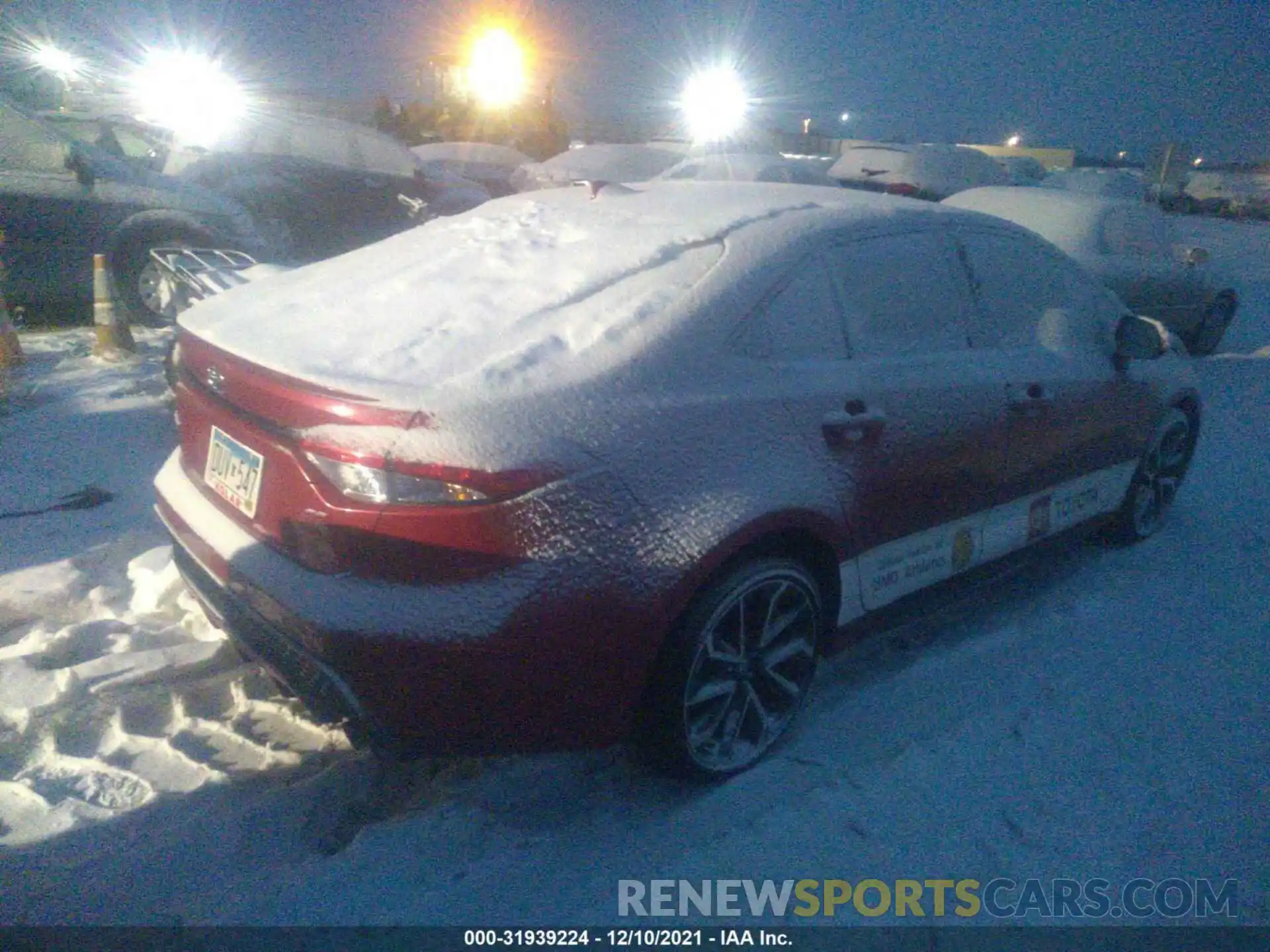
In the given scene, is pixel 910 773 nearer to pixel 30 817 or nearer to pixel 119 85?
pixel 30 817

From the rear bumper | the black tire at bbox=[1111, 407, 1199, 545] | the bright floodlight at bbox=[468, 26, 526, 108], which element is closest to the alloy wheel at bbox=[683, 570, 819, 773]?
the rear bumper

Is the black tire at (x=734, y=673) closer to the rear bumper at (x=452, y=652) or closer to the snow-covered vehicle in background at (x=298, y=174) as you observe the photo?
the rear bumper at (x=452, y=652)

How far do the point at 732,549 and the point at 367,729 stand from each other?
0.98 meters

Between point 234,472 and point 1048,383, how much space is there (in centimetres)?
278

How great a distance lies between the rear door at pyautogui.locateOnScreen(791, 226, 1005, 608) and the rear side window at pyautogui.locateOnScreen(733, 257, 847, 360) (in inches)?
2.0

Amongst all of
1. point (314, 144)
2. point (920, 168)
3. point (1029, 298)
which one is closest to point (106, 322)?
point (314, 144)

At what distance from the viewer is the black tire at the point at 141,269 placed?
6949mm

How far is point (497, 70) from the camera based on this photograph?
78.9ft

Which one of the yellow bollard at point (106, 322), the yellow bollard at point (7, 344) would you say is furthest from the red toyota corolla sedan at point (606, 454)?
the yellow bollard at point (106, 322)

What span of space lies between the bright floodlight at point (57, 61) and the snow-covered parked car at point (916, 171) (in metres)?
21.6

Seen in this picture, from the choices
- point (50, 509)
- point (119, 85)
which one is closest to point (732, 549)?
point (50, 509)

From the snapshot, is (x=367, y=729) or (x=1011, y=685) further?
(x=1011, y=685)

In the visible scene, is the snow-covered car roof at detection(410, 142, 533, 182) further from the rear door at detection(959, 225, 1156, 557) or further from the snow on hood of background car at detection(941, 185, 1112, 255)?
the rear door at detection(959, 225, 1156, 557)

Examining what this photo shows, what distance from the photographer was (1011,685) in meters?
3.04
